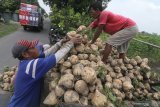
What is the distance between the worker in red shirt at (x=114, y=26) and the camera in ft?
19.8

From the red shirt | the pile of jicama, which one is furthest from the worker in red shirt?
the pile of jicama

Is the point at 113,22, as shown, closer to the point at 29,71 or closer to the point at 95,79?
the point at 95,79

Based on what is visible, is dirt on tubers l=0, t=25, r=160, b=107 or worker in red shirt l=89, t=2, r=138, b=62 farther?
worker in red shirt l=89, t=2, r=138, b=62

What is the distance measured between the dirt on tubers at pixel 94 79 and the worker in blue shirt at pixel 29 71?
0.32 m

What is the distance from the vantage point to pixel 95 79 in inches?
177

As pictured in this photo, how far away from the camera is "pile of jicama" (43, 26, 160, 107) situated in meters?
4.38

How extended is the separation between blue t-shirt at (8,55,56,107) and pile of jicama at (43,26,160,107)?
275 mm

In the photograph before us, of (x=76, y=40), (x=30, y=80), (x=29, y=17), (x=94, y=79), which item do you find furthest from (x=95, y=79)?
(x=29, y=17)

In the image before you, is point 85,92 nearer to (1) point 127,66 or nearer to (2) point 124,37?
(1) point 127,66

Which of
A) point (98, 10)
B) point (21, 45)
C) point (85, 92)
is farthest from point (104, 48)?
point (21, 45)

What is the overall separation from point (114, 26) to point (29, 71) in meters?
2.67

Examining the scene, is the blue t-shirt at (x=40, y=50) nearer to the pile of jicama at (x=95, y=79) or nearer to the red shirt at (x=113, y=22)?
the pile of jicama at (x=95, y=79)

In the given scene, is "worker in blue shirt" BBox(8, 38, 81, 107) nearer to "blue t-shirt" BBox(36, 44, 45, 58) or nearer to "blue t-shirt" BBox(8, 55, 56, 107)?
"blue t-shirt" BBox(8, 55, 56, 107)

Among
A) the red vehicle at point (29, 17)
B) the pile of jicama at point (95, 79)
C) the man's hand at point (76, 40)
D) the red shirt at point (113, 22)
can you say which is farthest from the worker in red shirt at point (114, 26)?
the red vehicle at point (29, 17)
